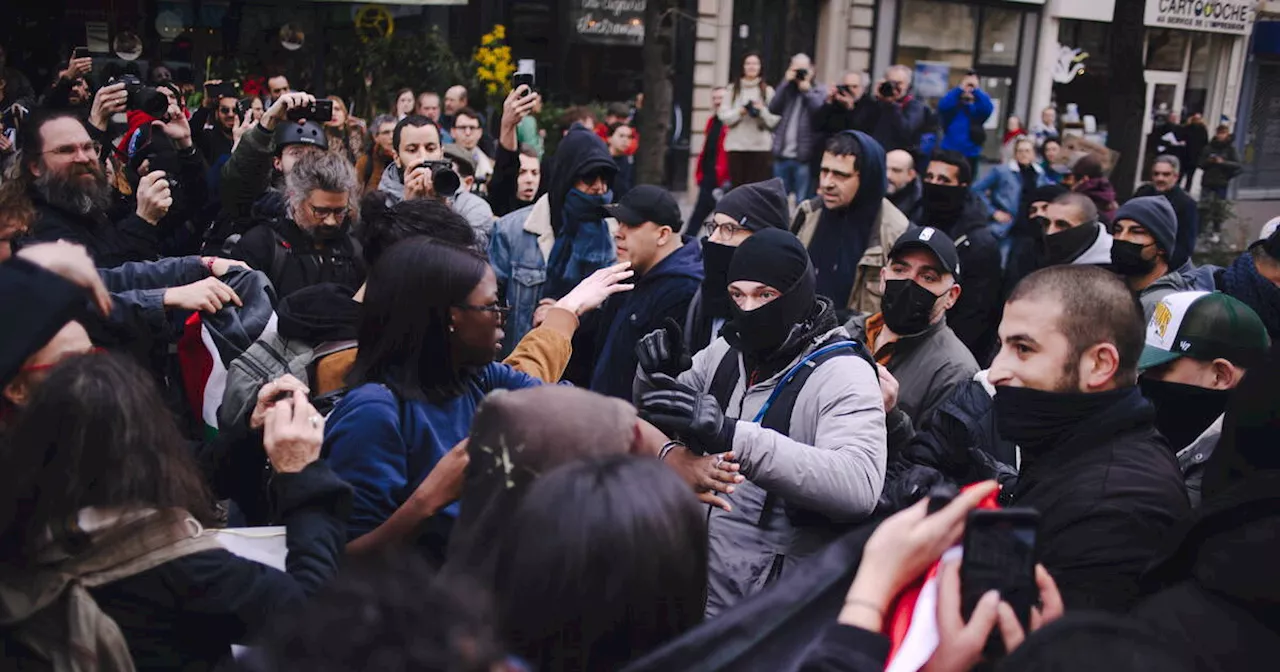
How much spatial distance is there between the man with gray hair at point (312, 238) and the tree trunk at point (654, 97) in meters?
8.77

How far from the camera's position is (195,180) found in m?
5.67

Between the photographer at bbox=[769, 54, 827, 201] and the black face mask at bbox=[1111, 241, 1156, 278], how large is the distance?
6.82 metres

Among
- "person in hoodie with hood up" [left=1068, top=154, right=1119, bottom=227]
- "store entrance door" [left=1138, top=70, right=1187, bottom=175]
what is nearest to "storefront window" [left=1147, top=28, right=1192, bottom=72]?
"store entrance door" [left=1138, top=70, right=1187, bottom=175]

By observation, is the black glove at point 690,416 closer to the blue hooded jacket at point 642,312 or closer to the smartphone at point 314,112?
the blue hooded jacket at point 642,312

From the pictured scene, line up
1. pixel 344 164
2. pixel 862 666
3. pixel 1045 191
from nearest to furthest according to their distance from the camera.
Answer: pixel 862 666 → pixel 344 164 → pixel 1045 191

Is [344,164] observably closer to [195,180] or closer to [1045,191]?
[195,180]

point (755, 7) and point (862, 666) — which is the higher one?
point (755, 7)

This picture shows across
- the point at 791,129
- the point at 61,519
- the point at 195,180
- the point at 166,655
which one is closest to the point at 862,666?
the point at 166,655

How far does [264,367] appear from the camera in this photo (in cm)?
306

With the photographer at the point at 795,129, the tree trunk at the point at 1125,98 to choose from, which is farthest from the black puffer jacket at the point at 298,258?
the tree trunk at the point at 1125,98

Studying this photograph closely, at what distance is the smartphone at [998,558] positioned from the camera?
5.10 ft

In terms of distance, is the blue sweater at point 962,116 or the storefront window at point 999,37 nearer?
the blue sweater at point 962,116

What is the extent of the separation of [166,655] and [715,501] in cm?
132

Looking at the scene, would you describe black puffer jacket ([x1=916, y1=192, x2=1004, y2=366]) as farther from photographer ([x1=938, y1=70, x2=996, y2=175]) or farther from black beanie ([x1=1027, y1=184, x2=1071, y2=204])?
photographer ([x1=938, y1=70, x2=996, y2=175])
